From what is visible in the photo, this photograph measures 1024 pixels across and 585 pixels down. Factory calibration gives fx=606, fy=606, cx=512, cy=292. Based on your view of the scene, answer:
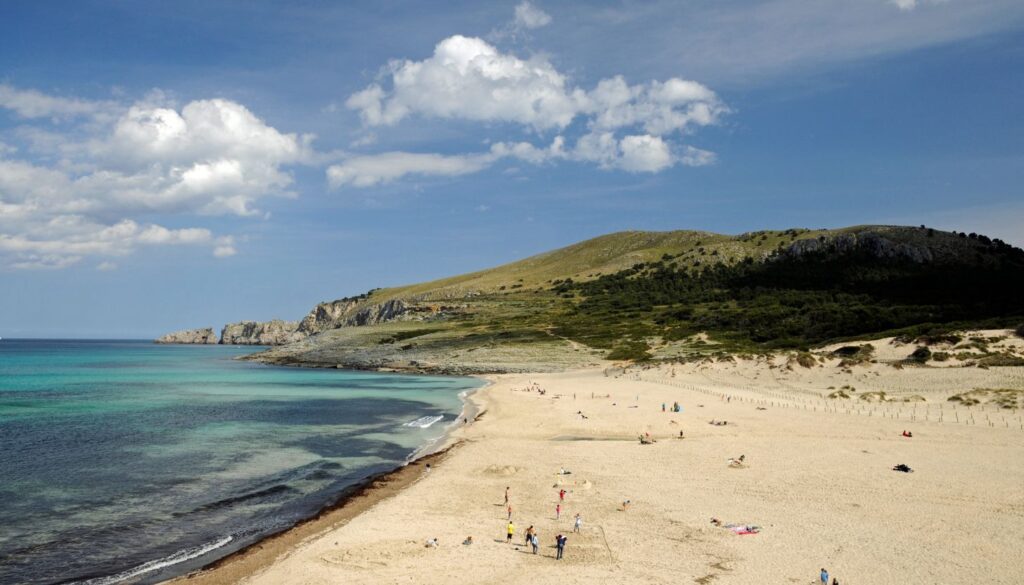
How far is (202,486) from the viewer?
1248 inches

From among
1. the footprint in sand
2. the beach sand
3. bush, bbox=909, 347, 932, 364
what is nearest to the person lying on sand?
the beach sand

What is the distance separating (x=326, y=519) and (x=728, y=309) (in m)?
116

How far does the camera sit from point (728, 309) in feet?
422

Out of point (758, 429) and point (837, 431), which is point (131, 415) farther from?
point (837, 431)

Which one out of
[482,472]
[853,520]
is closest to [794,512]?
[853,520]

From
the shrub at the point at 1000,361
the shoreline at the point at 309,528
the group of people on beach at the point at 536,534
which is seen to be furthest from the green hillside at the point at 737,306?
the shoreline at the point at 309,528

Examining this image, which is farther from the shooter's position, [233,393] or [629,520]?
[233,393]

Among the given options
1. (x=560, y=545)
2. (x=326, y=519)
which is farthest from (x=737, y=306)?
(x=560, y=545)

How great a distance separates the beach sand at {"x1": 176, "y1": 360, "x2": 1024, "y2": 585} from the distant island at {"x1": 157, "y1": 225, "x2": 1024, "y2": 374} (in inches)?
1840

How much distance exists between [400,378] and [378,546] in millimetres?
82801

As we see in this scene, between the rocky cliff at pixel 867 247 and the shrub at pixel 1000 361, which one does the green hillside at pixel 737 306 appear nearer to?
the rocky cliff at pixel 867 247

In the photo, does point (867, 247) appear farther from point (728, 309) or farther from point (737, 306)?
point (728, 309)

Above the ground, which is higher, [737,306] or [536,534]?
[737,306]

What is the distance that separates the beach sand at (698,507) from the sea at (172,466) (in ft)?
10.9
